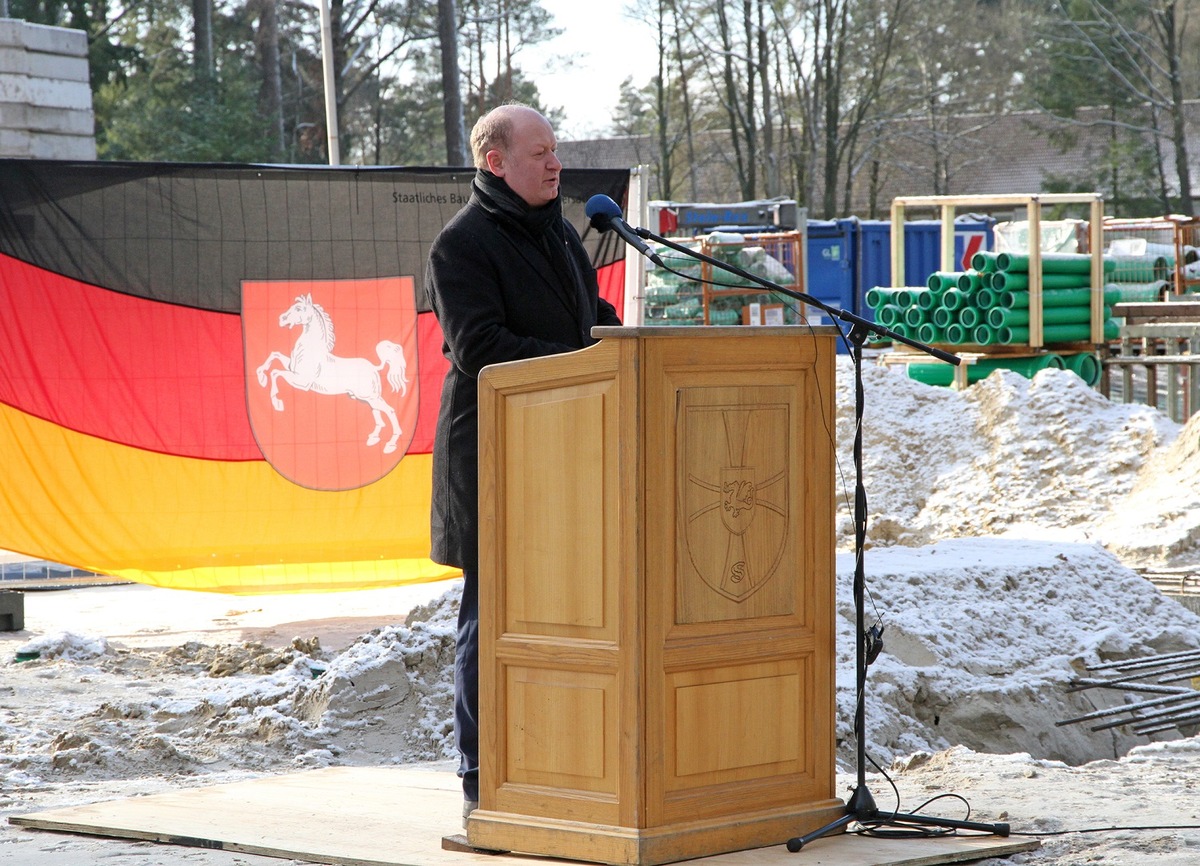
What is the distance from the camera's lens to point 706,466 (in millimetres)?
3502

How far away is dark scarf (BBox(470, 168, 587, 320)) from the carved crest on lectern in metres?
0.74

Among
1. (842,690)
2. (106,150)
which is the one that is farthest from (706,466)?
(106,150)

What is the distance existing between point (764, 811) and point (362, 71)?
4121 cm

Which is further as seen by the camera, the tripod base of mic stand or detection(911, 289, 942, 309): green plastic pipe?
detection(911, 289, 942, 309): green plastic pipe

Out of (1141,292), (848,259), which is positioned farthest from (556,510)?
(848,259)

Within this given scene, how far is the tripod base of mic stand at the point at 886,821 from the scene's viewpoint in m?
3.73

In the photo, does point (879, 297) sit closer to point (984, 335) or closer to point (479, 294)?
point (984, 335)

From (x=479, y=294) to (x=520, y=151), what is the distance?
1.36 feet

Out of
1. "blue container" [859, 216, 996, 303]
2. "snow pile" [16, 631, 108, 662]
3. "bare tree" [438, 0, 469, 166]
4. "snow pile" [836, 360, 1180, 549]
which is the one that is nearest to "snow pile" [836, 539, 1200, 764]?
"snow pile" [836, 360, 1180, 549]

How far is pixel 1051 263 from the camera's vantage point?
638 inches

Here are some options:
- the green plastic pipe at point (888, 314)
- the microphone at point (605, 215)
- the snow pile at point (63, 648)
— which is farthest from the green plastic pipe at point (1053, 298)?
the microphone at point (605, 215)

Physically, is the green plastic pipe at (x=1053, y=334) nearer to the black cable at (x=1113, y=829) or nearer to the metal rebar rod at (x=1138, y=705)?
the metal rebar rod at (x=1138, y=705)

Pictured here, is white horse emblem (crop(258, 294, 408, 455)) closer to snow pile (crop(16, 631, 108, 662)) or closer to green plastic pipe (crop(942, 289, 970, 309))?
snow pile (crop(16, 631, 108, 662))

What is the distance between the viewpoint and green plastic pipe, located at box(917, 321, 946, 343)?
1639cm
